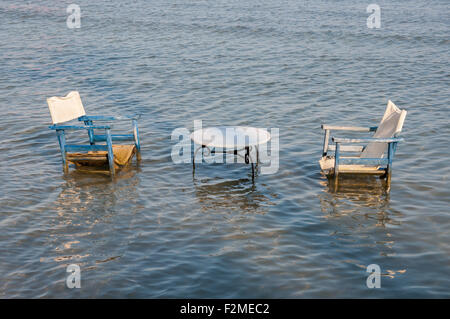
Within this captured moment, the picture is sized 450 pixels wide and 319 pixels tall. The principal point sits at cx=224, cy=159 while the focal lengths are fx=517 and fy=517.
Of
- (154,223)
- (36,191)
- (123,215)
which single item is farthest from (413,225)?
(36,191)

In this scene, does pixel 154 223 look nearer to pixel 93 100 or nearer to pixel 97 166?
pixel 97 166

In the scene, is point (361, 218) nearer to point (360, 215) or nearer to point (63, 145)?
point (360, 215)

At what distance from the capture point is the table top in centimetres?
884

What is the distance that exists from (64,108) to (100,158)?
3.65 feet

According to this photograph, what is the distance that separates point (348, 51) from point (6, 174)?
16008mm

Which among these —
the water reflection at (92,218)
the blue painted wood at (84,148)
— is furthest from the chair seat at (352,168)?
the blue painted wood at (84,148)

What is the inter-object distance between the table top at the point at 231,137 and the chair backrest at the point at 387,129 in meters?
1.82

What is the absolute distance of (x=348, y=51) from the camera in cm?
2191

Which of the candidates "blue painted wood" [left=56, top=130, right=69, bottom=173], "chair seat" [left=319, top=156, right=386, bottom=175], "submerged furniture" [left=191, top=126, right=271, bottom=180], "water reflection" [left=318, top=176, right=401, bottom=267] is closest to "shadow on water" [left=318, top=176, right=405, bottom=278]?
"water reflection" [left=318, top=176, right=401, bottom=267]

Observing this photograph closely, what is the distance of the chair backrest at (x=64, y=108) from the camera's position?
9.03m

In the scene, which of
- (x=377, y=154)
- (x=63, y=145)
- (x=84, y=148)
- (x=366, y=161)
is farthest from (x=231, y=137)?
(x=63, y=145)

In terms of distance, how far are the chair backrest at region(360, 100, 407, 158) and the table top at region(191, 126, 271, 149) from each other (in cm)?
182

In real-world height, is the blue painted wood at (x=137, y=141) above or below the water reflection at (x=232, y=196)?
above

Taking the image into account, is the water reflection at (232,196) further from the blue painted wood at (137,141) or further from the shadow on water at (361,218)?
the blue painted wood at (137,141)
